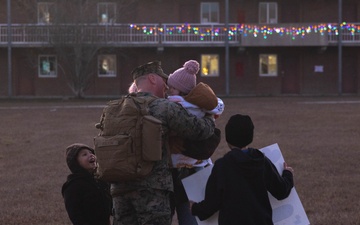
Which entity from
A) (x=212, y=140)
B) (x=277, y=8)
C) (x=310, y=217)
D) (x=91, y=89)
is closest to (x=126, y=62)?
(x=91, y=89)

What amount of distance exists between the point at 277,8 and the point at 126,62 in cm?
1072

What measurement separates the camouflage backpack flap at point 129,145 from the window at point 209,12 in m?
37.9

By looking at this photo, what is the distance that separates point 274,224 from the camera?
412cm

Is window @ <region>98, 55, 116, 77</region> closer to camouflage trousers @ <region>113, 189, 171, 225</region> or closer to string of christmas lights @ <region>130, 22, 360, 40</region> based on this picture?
string of christmas lights @ <region>130, 22, 360, 40</region>

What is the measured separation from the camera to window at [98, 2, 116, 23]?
39.5 metres

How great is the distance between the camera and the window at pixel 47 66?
4141 cm

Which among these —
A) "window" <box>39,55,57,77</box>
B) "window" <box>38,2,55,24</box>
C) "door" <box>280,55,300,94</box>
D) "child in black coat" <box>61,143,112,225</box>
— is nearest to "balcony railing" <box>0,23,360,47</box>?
"window" <box>38,2,55,24</box>

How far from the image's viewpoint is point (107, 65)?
4178 centimetres

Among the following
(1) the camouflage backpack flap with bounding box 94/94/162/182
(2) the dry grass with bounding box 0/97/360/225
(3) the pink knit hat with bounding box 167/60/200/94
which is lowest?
(2) the dry grass with bounding box 0/97/360/225

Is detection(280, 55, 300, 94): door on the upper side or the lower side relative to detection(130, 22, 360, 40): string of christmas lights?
lower

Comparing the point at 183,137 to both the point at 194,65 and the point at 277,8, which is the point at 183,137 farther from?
the point at 277,8

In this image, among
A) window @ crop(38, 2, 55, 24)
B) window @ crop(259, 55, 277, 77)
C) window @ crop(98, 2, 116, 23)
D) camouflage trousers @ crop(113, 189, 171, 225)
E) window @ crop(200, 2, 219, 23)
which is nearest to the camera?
camouflage trousers @ crop(113, 189, 171, 225)

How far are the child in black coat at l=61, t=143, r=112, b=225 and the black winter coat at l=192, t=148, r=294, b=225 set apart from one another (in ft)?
2.70

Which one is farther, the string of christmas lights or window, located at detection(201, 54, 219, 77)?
window, located at detection(201, 54, 219, 77)
